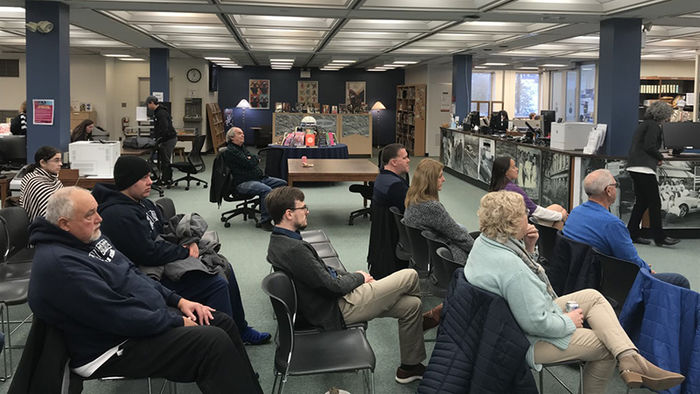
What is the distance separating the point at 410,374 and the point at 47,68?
20.2ft

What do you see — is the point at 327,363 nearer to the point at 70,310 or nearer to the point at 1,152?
the point at 70,310

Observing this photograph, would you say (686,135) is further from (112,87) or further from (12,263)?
(112,87)

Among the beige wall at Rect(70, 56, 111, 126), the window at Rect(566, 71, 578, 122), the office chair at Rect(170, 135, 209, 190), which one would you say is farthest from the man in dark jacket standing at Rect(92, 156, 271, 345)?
the window at Rect(566, 71, 578, 122)

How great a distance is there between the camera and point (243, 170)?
8383 mm

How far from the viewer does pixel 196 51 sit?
15.4 m

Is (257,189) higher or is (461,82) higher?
(461,82)

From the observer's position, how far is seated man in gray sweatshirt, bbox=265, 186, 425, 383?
3.29 meters

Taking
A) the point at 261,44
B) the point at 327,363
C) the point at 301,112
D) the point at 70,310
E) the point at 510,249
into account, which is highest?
the point at 261,44

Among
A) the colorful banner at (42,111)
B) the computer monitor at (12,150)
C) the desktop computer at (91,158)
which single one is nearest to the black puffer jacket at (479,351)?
the desktop computer at (91,158)

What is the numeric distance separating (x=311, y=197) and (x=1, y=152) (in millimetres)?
4637

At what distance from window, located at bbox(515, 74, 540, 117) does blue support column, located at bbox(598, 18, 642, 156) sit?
15.1 meters

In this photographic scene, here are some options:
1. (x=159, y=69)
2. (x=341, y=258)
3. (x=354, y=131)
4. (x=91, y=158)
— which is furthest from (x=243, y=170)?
(x=354, y=131)

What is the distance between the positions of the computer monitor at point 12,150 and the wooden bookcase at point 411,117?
1169 cm

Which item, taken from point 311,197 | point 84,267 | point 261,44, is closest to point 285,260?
point 84,267
